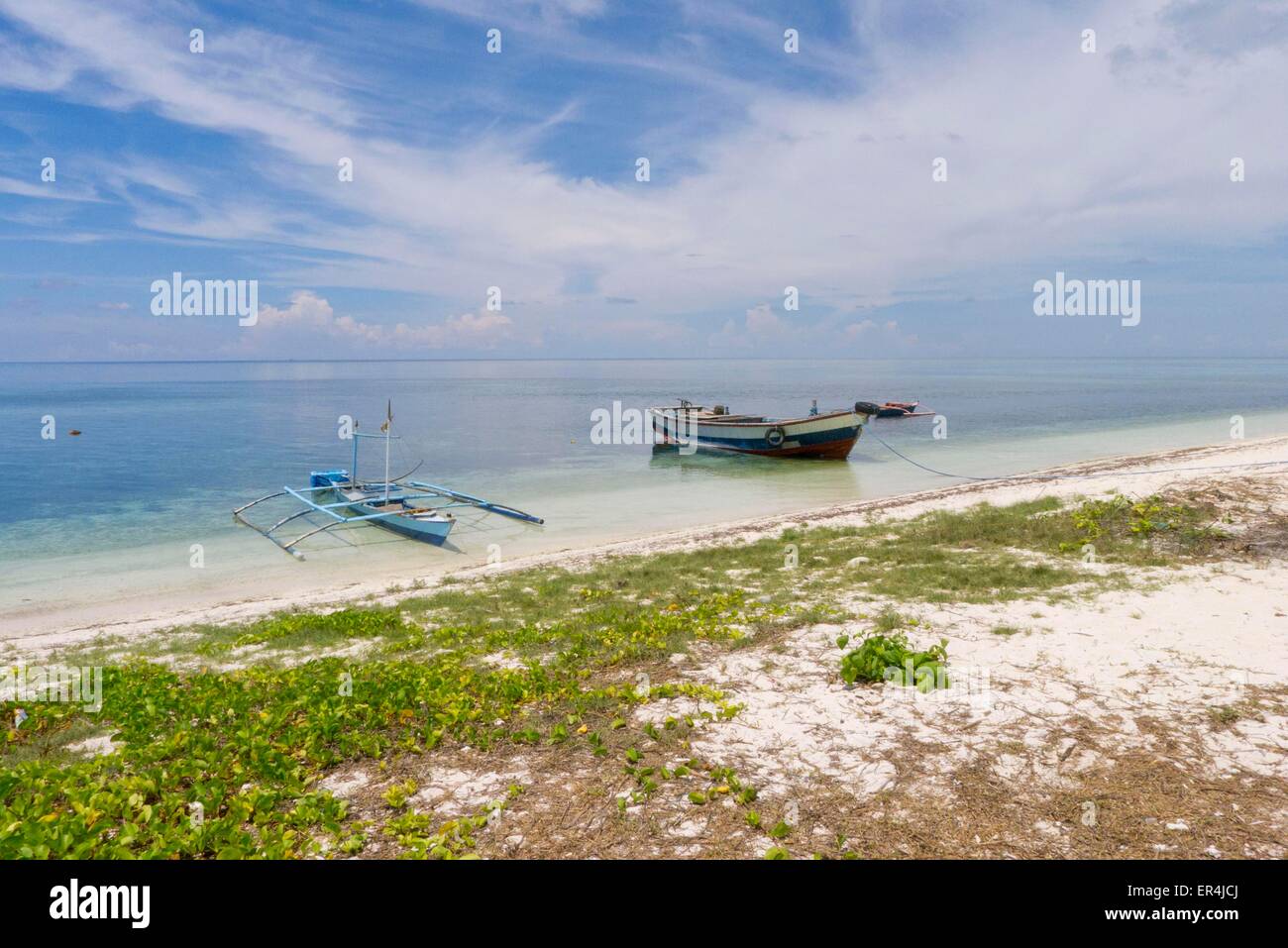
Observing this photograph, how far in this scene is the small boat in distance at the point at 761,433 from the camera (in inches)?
1617

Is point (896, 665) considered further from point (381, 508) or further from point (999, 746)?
point (381, 508)

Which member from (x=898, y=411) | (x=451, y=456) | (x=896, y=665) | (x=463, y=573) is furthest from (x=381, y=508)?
(x=898, y=411)

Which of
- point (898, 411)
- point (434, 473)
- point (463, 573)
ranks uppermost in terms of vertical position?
point (898, 411)

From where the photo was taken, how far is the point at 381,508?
2628 centimetres

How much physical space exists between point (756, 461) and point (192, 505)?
2801cm

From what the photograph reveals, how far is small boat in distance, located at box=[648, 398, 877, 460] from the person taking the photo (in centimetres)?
4106

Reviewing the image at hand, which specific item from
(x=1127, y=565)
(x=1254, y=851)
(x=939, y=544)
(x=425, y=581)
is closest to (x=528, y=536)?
(x=425, y=581)

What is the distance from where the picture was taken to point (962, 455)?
147ft

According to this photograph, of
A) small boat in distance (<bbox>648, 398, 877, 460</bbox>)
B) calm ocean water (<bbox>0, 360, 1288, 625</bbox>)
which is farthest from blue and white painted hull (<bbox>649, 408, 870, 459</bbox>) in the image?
calm ocean water (<bbox>0, 360, 1288, 625</bbox>)

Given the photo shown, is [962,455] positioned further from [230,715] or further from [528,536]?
[230,715]

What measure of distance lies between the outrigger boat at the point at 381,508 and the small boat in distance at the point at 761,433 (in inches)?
742

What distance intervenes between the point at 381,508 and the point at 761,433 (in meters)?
23.4

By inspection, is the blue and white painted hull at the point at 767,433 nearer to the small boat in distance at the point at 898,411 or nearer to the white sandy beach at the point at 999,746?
the white sandy beach at the point at 999,746
